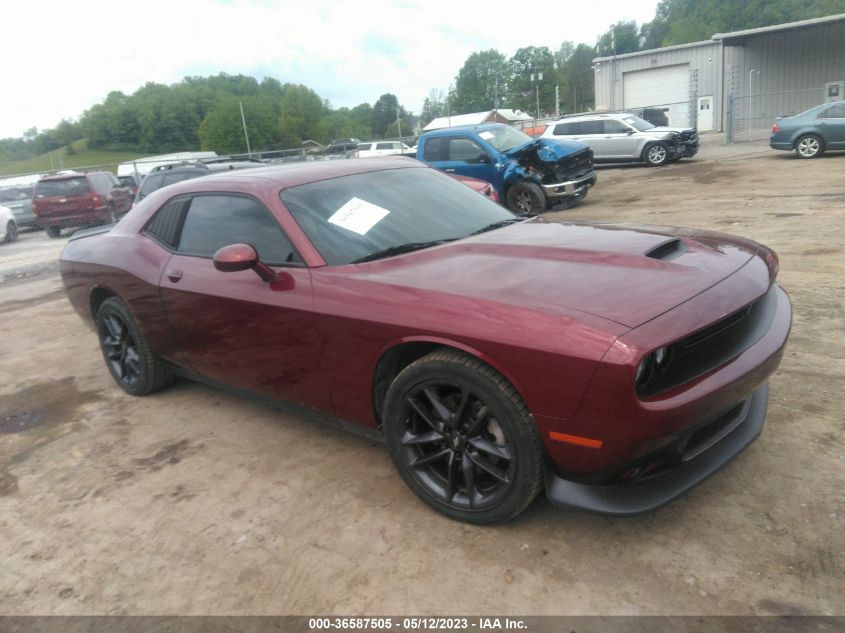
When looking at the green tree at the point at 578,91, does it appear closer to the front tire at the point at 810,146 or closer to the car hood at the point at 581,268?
the front tire at the point at 810,146

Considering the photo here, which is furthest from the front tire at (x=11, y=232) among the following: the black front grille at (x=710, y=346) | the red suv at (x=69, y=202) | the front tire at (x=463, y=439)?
the black front grille at (x=710, y=346)

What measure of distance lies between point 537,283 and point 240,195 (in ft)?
6.22

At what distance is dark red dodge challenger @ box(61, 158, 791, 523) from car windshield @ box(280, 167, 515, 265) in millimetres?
13

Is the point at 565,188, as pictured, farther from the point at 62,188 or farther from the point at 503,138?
the point at 62,188

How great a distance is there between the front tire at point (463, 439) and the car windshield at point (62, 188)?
16.5 metres

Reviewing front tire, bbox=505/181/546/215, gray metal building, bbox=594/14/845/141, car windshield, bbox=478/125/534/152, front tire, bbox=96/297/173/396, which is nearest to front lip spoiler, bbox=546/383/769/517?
front tire, bbox=96/297/173/396

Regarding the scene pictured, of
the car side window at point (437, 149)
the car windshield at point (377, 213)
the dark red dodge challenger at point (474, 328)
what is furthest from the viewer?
the car side window at point (437, 149)

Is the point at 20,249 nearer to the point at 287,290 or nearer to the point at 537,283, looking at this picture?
the point at 287,290

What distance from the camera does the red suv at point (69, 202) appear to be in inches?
641

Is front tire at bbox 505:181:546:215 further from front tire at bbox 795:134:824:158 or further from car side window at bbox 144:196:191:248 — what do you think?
front tire at bbox 795:134:824:158

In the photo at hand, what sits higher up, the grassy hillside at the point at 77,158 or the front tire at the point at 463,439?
the grassy hillside at the point at 77,158

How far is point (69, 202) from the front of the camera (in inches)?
643

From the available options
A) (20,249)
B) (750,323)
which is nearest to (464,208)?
(750,323)

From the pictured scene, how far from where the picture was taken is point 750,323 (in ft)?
8.88
